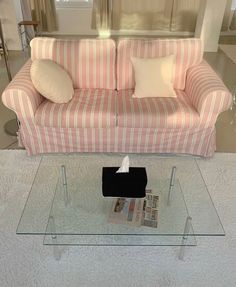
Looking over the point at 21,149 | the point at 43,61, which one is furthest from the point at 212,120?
the point at 21,149

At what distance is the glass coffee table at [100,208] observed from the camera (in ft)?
5.03

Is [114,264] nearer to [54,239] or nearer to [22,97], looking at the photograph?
[54,239]

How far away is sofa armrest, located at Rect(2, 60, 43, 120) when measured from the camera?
2.17 meters

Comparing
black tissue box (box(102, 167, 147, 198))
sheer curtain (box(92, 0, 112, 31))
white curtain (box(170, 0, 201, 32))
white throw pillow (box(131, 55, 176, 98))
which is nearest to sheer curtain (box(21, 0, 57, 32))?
sheer curtain (box(92, 0, 112, 31))


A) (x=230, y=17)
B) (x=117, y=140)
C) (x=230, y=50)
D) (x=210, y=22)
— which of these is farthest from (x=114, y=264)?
(x=230, y=17)

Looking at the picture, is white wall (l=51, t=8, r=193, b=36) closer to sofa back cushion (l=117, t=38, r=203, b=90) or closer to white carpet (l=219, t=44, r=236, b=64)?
white carpet (l=219, t=44, r=236, b=64)

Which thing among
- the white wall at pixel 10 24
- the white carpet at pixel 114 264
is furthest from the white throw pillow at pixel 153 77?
the white wall at pixel 10 24

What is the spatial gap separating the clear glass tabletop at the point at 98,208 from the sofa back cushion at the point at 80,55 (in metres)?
0.93

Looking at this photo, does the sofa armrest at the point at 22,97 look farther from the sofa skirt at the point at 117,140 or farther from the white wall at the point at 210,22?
the white wall at the point at 210,22

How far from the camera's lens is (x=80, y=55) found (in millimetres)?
2547

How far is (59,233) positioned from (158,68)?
158cm

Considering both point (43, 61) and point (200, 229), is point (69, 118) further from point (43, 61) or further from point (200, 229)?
point (200, 229)

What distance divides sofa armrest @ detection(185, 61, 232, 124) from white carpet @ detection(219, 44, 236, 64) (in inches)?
110

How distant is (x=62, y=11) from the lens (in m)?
5.64
